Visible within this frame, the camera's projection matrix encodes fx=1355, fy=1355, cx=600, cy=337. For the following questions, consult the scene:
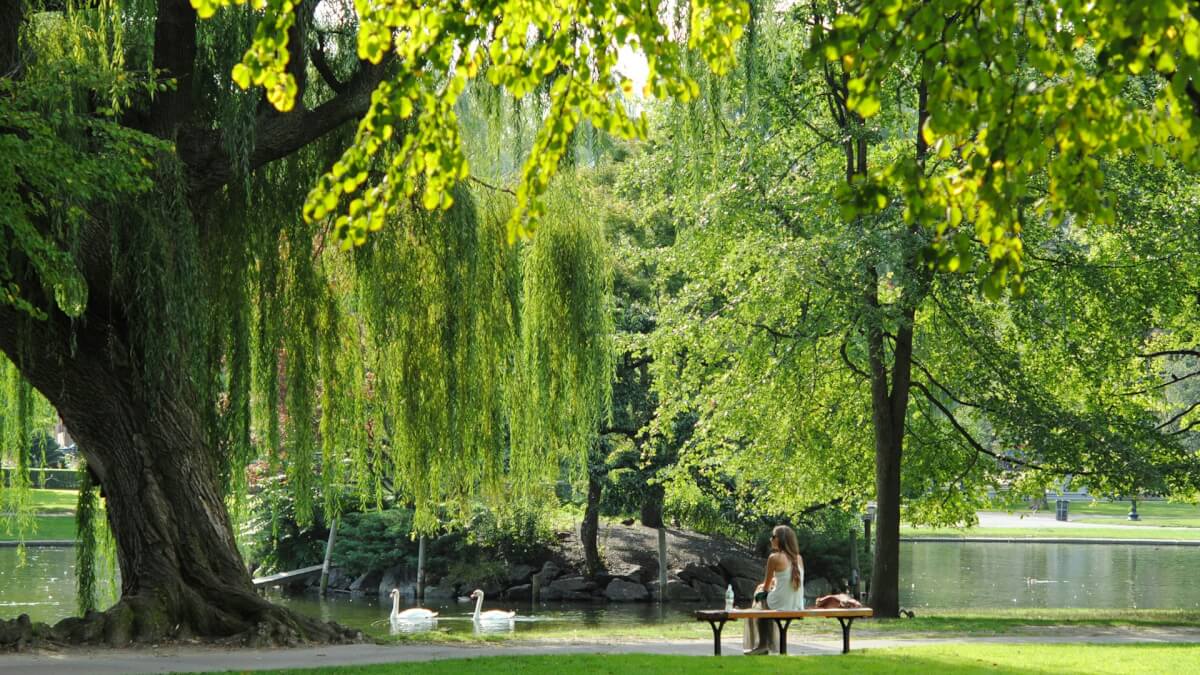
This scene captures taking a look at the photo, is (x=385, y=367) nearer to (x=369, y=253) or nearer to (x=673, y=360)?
(x=369, y=253)

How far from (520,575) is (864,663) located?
22.6 meters

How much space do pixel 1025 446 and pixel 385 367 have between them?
12381 mm

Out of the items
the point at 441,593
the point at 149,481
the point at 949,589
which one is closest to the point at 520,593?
the point at 441,593

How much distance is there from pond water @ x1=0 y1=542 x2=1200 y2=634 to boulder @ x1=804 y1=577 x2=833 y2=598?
1.91 meters

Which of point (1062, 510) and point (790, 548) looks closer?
point (790, 548)

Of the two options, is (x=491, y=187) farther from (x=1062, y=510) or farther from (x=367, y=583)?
(x=1062, y=510)


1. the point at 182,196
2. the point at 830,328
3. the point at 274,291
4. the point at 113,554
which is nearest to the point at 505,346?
the point at 274,291

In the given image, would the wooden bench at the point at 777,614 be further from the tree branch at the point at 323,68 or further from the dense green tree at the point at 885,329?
the dense green tree at the point at 885,329

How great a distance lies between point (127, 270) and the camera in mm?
12344

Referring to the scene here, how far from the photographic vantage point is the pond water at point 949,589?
28.6m

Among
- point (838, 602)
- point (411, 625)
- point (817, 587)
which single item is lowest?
point (817, 587)

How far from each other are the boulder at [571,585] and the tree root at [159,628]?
20.3 m

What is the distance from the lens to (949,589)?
3684 cm

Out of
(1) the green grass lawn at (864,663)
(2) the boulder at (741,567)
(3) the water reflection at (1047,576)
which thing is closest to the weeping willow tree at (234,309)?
(1) the green grass lawn at (864,663)
